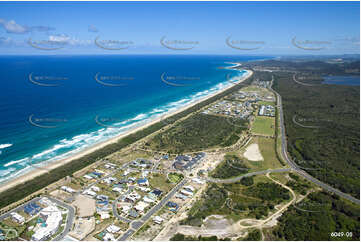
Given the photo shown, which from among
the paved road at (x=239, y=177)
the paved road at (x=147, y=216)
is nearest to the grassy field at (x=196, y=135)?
the paved road at (x=239, y=177)

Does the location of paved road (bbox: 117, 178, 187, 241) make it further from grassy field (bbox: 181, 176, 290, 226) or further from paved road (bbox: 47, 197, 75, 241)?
paved road (bbox: 47, 197, 75, 241)

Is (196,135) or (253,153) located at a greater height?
(196,135)

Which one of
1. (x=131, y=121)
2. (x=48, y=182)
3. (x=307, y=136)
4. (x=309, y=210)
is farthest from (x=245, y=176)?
Result: (x=131, y=121)

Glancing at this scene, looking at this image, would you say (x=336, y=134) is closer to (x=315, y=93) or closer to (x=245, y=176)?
(x=245, y=176)

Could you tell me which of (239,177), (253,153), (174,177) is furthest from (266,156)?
(174,177)

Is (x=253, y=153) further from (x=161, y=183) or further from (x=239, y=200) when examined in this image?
(x=161, y=183)

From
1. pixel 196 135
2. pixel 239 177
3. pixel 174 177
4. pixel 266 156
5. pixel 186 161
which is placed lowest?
pixel 239 177

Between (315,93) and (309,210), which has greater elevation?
(315,93)
